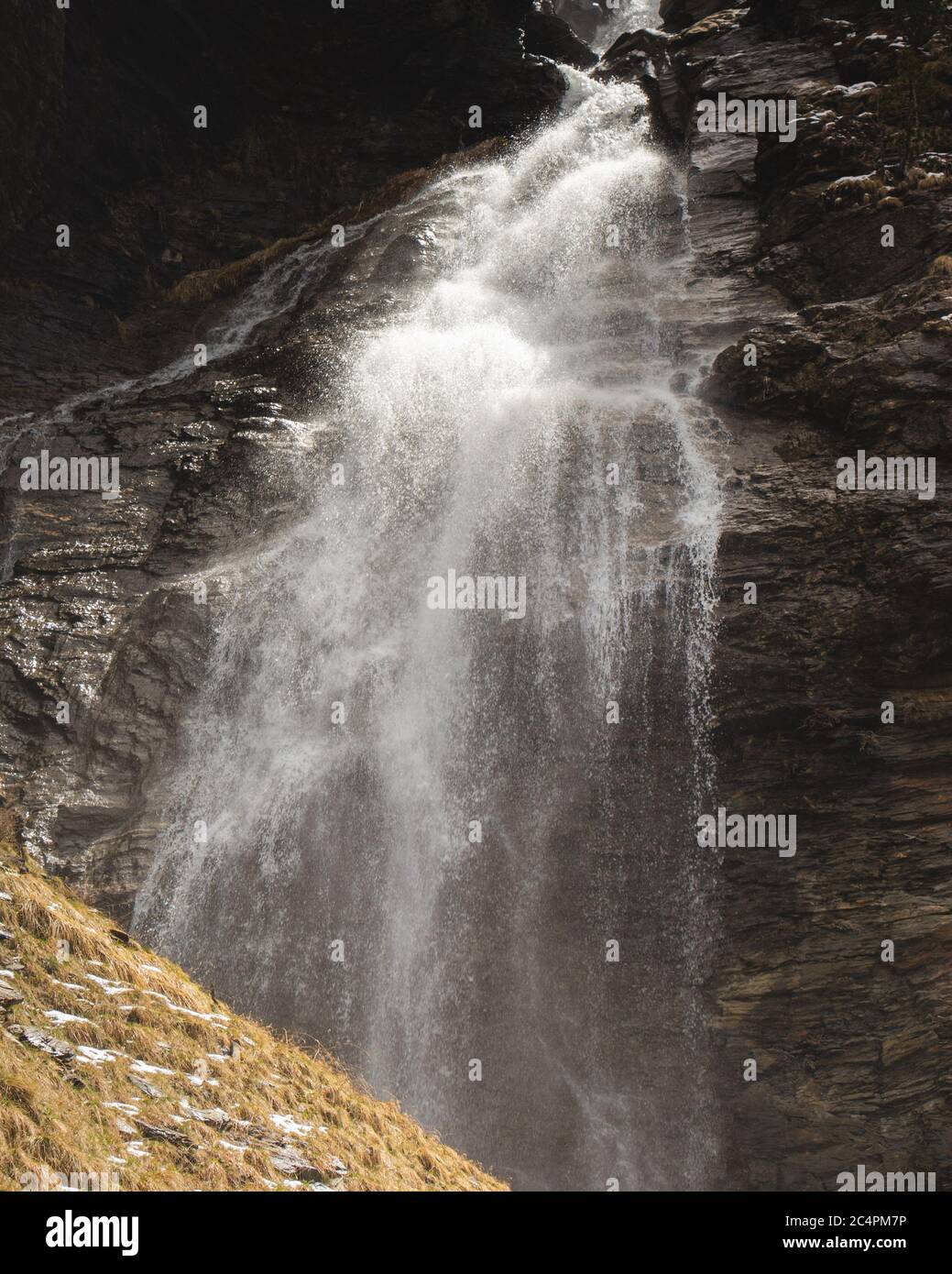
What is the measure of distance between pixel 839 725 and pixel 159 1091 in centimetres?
948

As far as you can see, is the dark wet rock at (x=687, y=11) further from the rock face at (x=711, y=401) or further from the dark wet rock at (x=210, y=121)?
the dark wet rock at (x=210, y=121)

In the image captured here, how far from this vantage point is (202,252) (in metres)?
27.1

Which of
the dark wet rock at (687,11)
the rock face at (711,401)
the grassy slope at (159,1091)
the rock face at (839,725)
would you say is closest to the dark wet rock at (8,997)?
the grassy slope at (159,1091)

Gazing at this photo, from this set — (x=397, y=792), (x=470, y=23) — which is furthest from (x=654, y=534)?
(x=470, y=23)

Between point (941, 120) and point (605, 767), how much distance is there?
1514 centimetres

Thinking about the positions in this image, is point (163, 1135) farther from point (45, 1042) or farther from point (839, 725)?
point (839, 725)

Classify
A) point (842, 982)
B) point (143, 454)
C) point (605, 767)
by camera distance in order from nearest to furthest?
1. point (842, 982)
2. point (605, 767)
3. point (143, 454)

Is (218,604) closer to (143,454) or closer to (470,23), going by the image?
(143,454)

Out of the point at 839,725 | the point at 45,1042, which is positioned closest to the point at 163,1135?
the point at 45,1042

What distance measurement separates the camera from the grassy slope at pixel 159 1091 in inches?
274

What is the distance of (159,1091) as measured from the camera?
820cm

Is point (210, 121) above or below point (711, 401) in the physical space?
above

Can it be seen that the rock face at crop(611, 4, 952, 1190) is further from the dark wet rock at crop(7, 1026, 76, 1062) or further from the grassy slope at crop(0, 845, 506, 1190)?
the dark wet rock at crop(7, 1026, 76, 1062)

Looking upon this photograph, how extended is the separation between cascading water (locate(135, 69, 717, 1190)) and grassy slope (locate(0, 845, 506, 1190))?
4.25 ft
